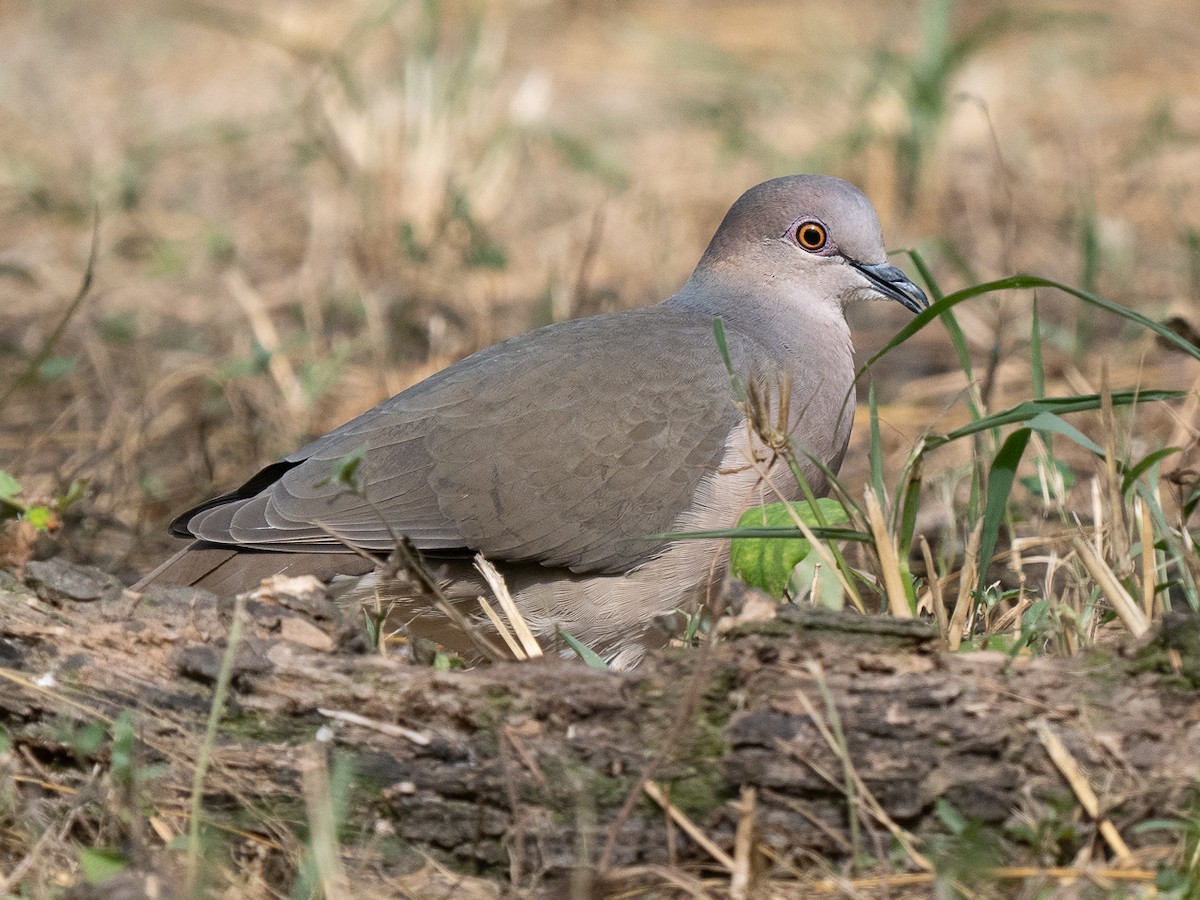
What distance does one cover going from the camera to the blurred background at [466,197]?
531 cm

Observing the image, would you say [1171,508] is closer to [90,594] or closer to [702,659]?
[702,659]

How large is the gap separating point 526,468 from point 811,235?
1.23m

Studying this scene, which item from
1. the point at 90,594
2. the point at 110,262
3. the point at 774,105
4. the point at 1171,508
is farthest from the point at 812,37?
the point at 90,594

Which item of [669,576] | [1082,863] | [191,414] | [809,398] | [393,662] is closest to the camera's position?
[1082,863]

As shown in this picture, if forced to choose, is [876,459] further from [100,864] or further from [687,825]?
[100,864]

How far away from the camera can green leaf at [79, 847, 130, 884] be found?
6.97 feet

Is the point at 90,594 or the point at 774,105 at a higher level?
the point at 774,105

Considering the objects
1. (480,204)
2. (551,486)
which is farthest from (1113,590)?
(480,204)

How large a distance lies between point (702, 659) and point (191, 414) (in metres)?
3.69

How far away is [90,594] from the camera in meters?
2.60

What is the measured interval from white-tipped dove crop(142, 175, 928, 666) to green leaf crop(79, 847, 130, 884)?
1.20 meters

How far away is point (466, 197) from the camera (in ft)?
21.9

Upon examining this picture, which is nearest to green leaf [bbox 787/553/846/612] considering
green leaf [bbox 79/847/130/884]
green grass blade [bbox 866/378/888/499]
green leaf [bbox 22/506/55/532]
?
green grass blade [bbox 866/378/888/499]

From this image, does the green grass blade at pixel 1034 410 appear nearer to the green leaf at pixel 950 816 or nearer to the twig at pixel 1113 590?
the twig at pixel 1113 590
